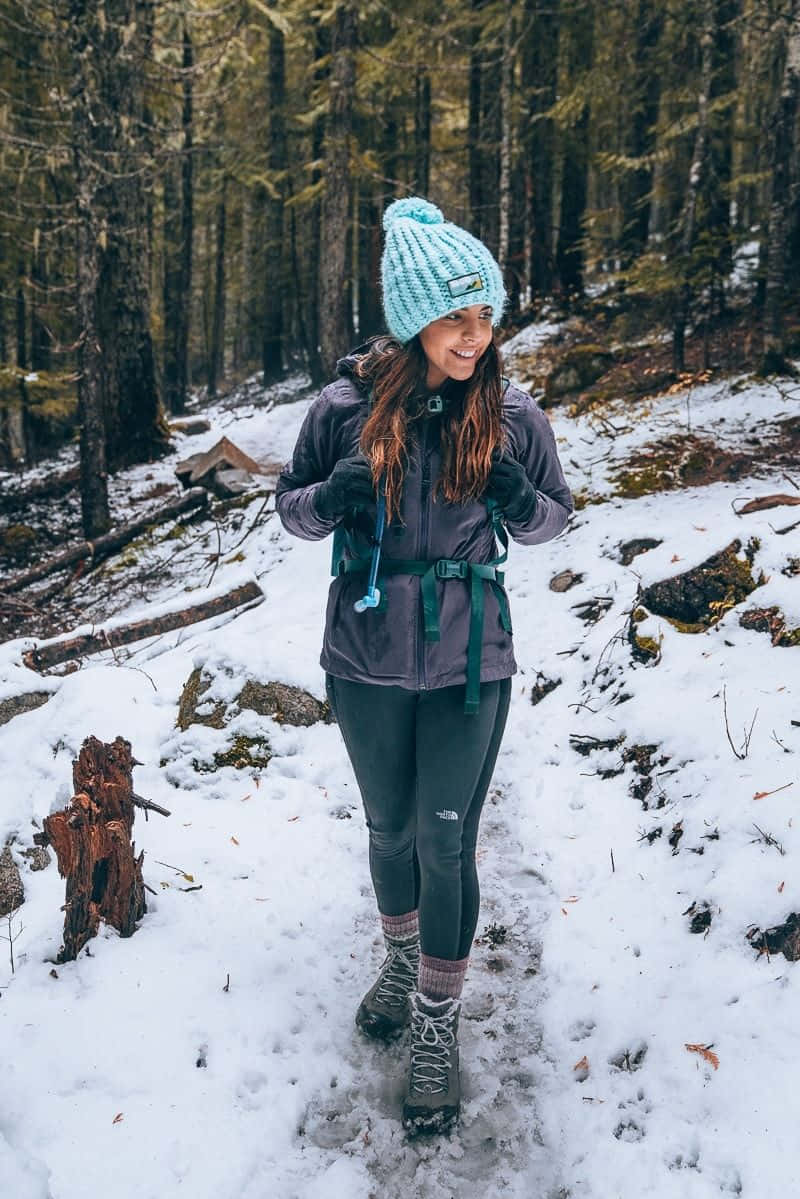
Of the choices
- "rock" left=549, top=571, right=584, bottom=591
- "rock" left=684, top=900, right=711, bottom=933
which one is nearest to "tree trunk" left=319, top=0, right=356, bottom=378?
"rock" left=549, top=571, right=584, bottom=591

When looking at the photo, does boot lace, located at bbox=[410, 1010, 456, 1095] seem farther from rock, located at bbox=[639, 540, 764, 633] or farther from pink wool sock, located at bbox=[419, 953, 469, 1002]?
rock, located at bbox=[639, 540, 764, 633]

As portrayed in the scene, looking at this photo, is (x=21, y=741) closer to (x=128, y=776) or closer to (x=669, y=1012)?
(x=128, y=776)

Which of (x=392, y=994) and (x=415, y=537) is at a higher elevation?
(x=415, y=537)

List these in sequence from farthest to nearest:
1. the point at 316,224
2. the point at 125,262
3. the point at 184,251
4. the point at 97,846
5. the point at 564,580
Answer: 1. the point at 316,224
2. the point at 184,251
3. the point at 125,262
4. the point at 564,580
5. the point at 97,846

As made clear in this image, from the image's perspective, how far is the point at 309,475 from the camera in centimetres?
297

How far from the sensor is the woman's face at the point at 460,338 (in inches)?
103

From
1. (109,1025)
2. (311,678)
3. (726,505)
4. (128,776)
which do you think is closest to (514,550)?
(726,505)

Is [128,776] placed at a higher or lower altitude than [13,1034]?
higher

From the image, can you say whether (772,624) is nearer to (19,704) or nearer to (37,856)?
(37,856)

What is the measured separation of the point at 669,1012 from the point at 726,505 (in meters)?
4.79

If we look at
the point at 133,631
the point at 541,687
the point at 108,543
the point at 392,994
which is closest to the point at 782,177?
the point at 541,687

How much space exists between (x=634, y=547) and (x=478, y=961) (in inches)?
155

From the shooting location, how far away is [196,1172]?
258cm

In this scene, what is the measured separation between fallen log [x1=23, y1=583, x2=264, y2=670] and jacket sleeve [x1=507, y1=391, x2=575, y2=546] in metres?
4.96
